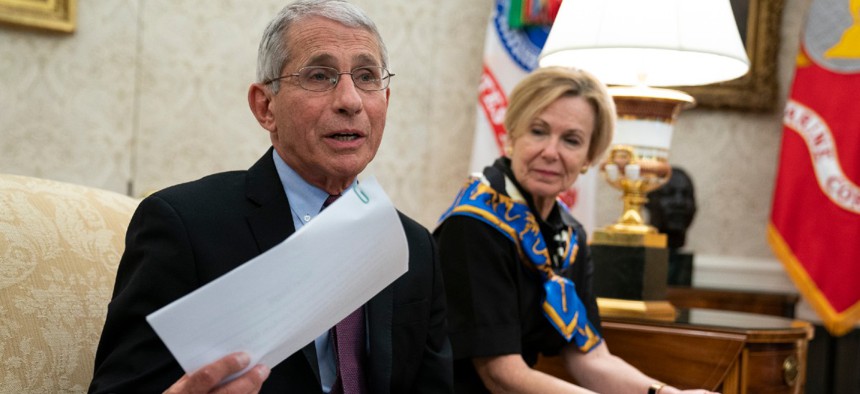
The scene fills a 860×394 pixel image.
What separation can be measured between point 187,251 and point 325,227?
28cm

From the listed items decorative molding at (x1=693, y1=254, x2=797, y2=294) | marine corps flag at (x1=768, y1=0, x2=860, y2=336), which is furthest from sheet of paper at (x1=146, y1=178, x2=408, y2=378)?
decorative molding at (x1=693, y1=254, x2=797, y2=294)

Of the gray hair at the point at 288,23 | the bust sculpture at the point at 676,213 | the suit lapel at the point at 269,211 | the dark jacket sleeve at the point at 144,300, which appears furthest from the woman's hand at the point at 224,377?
the bust sculpture at the point at 676,213

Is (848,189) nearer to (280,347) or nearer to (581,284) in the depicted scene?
(581,284)

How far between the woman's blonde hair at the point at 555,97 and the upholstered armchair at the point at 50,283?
1149 millimetres

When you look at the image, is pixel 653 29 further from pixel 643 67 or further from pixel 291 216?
pixel 291 216

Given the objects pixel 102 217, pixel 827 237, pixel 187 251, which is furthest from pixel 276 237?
pixel 827 237

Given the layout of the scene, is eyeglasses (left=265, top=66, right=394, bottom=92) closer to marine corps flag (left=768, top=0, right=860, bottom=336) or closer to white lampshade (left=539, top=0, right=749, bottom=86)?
white lampshade (left=539, top=0, right=749, bottom=86)

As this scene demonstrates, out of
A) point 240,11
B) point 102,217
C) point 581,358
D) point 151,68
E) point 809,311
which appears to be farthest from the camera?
point 809,311

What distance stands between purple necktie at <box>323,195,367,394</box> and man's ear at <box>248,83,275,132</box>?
326mm

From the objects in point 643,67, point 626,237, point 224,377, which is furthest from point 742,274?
point 224,377

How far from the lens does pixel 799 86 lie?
3867 millimetres

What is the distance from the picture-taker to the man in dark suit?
114cm

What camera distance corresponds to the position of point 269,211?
131cm

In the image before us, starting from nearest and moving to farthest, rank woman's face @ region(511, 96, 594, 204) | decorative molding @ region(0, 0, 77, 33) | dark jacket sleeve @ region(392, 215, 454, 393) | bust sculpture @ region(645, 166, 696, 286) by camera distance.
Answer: dark jacket sleeve @ region(392, 215, 454, 393) < woman's face @ region(511, 96, 594, 204) < decorative molding @ region(0, 0, 77, 33) < bust sculpture @ region(645, 166, 696, 286)
